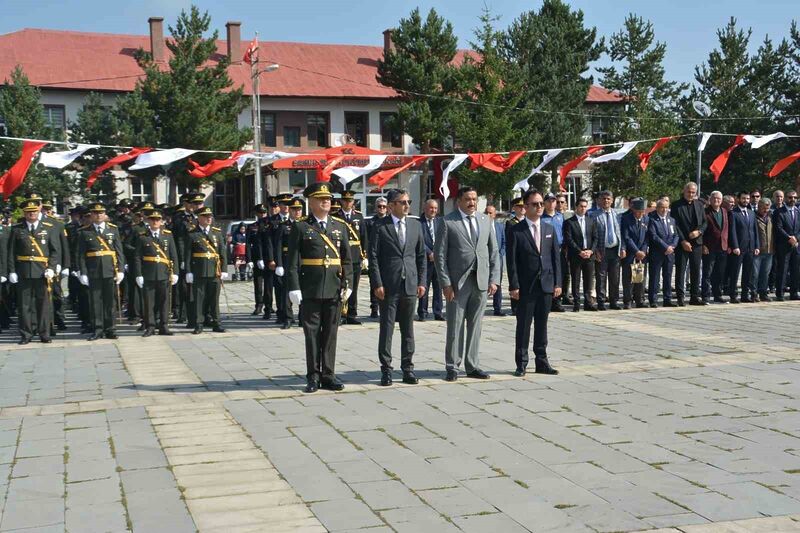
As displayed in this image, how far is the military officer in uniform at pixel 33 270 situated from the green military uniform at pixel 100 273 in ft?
1.53

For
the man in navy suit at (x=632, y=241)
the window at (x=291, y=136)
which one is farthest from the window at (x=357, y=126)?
the man in navy suit at (x=632, y=241)

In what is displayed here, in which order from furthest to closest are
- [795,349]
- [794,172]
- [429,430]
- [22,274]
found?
1. [794,172]
2. [22,274]
3. [795,349]
4. [429,430]

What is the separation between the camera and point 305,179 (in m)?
51.4

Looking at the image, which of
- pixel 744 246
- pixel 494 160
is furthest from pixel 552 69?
pixel 744 246

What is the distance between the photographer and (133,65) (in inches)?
2008

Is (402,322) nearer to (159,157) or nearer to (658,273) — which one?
(658,273)

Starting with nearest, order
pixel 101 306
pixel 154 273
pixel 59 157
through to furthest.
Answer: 1. pixel 101 306
2. pixel 154 273
3. pixel 59 157

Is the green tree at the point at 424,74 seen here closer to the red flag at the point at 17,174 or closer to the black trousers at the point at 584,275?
the black trousers at the point at 584,275

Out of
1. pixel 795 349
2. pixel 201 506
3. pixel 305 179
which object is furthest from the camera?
pixel 305 179

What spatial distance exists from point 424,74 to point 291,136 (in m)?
9.48

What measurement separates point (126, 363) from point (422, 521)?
6991 millimetres

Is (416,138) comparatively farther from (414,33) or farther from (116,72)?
(116,72)

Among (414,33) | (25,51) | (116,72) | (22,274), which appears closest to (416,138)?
(414,33)

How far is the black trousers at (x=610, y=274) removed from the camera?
1595cm
